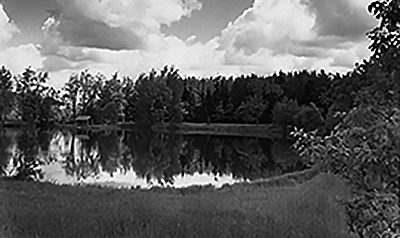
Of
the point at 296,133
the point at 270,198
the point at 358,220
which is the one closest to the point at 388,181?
the point at 358,220

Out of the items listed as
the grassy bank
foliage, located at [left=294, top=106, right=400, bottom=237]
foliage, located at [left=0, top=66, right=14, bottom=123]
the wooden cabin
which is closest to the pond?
the grassy bank

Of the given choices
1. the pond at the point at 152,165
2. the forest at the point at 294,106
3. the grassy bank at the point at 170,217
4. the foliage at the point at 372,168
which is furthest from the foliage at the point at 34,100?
the foliage at the point at 372,168

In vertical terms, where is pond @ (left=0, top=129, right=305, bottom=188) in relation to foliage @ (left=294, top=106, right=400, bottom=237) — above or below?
below

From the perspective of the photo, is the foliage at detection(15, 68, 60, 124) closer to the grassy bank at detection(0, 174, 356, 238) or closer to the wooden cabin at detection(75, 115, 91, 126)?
the wooden cabin at detection(75, 115, 91, 126)

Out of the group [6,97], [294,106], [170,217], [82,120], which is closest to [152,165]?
[170,217]

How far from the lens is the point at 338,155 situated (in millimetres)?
3934

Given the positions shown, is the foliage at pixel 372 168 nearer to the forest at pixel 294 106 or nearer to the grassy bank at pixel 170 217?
the forest at pixel 294 106

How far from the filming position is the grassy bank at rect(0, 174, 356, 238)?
18.9 ft

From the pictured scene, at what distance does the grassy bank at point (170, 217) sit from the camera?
18.9 ft

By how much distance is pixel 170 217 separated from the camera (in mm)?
6762

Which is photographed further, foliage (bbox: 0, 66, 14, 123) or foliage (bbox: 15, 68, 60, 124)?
foliage (bbox: 15, 68, 60, 124)

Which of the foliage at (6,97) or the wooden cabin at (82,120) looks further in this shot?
the wooden cabin at (82,120)

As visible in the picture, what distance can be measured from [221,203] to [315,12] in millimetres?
3625

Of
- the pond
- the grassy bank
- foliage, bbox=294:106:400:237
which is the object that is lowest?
the pond
